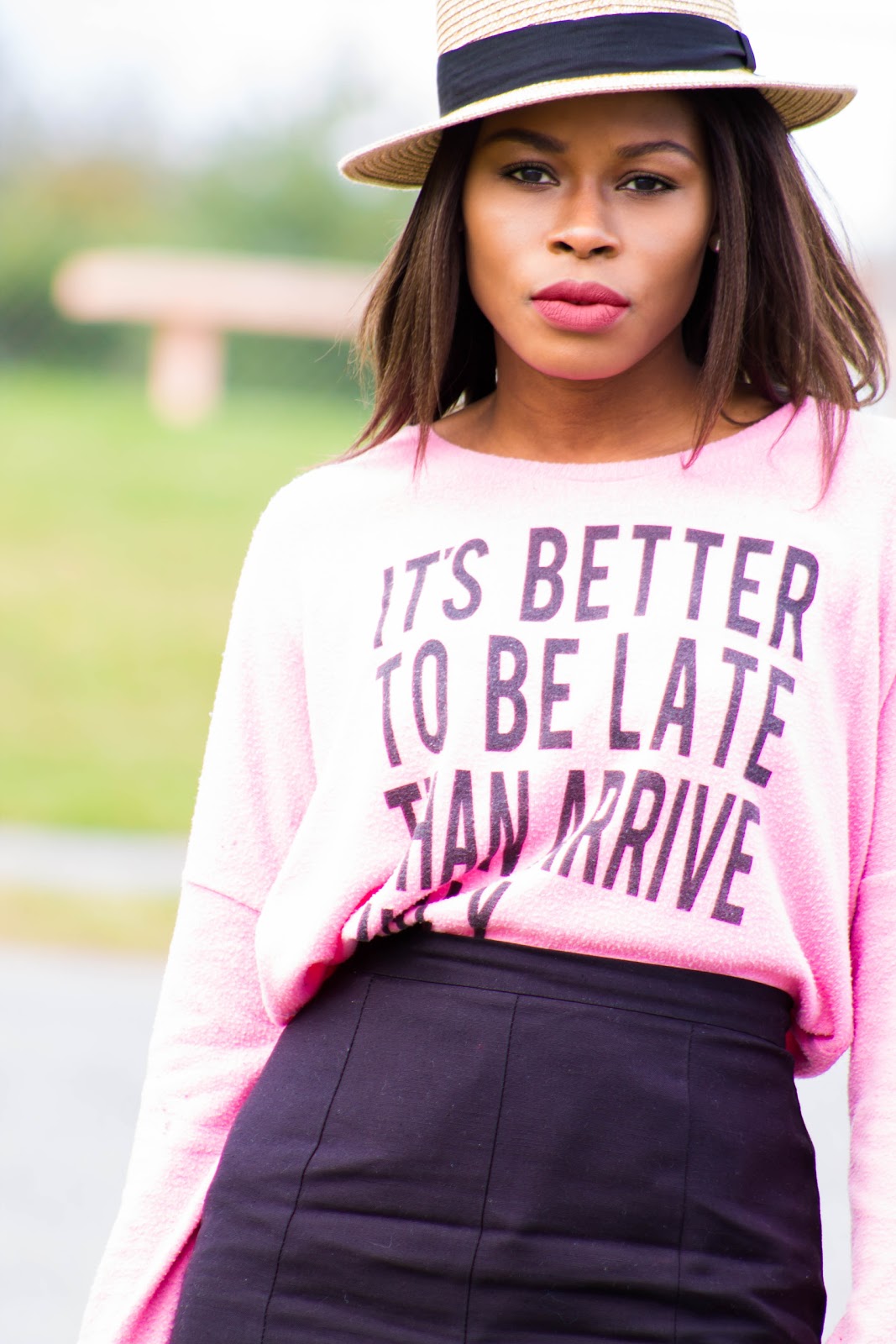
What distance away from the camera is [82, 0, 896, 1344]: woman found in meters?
1.40

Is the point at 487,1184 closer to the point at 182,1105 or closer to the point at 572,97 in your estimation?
the point at 182,1105

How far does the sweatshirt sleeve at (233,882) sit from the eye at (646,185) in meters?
0.42

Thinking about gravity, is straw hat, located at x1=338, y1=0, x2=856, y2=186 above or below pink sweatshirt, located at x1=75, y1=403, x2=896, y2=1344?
above

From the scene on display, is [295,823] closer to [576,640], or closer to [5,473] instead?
[576,640]

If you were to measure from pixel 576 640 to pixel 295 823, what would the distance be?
336mm

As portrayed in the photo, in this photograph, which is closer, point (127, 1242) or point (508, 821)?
point (508, 821)

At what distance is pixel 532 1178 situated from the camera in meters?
1.40

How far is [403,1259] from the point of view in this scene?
1404 mm

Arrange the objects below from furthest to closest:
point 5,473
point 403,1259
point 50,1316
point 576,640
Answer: point 5,473
point 50,1316
point 576,640
point 403,1259

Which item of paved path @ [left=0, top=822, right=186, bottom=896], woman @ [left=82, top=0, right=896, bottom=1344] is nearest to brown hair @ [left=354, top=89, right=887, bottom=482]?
woman @ [left=82, top=0, right=896, bottom=1344]

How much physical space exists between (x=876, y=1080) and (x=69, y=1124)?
8.96ft

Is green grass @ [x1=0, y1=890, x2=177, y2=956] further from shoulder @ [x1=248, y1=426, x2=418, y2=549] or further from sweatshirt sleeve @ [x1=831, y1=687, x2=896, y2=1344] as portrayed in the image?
sweatshirt sleeve @ [x1=831, y1=687, x2=896, y2=1344]

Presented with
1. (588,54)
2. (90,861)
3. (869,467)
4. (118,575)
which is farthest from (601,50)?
(118,575)

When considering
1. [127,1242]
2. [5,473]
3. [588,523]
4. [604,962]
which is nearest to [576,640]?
[588,523]
